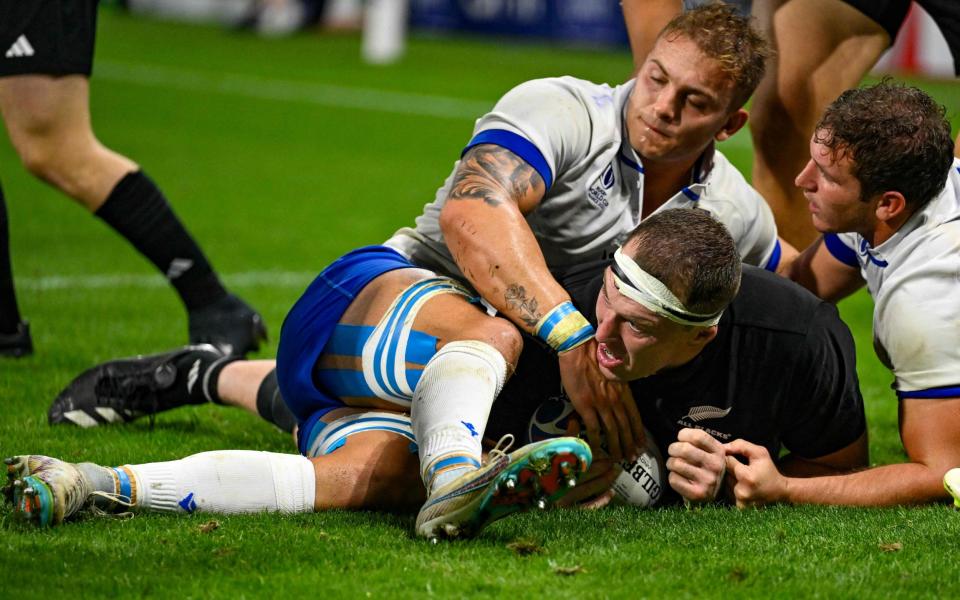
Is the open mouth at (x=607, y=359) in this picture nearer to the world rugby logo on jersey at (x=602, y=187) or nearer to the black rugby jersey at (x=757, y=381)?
the black rugby jersey at (x=757, y=381)

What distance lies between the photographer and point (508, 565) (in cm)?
335

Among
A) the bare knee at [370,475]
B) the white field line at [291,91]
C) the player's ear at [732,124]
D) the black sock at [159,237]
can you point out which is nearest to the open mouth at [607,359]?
the bare knee at [370,475]

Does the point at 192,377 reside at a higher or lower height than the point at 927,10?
lower

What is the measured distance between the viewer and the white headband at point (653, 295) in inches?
144

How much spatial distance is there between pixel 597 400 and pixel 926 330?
932 mm

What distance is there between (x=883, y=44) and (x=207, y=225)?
5.20 metres

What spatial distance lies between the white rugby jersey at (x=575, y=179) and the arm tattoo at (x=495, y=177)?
32mm

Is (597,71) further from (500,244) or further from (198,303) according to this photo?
(500,244)

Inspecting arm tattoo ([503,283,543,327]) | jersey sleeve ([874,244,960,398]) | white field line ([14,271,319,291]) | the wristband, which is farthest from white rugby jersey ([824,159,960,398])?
white field line ([14,271,319,291])

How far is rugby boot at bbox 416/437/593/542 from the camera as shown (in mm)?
3256

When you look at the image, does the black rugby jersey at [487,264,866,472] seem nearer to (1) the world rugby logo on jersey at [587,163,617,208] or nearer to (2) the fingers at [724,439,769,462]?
(2) the fingers at [724,439,769,462]

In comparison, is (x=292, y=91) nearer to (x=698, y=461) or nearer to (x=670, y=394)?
(x=670, y=394)

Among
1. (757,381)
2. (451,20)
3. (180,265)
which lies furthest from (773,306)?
(451,20)

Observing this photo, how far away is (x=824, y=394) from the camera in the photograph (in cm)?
393
